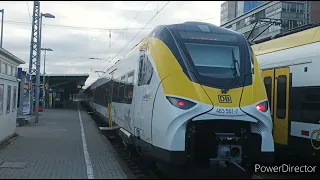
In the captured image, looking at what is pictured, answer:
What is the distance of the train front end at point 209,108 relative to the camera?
285 inches

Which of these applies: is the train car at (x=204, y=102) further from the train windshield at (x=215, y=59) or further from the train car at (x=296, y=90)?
the train car at (x=296, y=90)

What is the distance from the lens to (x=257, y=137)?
7.66 m

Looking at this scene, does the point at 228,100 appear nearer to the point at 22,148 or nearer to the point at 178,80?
the point at 178,80

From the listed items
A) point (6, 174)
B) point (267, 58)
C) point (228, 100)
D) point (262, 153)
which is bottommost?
point (6, 174)

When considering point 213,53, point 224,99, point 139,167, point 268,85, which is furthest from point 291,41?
point 139,167

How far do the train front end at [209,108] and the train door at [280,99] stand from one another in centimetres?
226

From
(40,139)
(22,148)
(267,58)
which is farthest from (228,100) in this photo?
(40,139)

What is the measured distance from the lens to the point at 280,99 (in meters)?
10.2

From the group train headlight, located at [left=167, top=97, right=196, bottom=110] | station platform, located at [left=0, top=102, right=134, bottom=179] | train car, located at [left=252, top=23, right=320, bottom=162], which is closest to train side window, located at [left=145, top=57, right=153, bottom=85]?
train headlight, located at [left=167, top=97, right=196, bottom=110]

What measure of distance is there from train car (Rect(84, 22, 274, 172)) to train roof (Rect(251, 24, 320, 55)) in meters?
2.03

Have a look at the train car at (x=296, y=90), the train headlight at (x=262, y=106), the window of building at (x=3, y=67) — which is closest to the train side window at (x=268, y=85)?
the train car at (x=296, y=90)

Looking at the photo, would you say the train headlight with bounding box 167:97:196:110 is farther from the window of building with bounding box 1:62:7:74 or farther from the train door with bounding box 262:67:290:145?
the window of building with bounding box 1:62:7:74

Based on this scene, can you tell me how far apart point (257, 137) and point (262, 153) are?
31 centimetres

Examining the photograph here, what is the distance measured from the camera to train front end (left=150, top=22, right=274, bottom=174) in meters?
7.23
